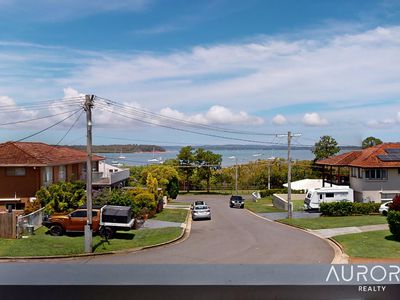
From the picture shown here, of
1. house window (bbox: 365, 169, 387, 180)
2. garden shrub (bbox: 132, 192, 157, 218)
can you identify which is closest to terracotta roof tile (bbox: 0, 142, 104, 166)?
garden shrub (bbox: 132, 192, 157, 218)

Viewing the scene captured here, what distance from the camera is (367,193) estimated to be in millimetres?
40531

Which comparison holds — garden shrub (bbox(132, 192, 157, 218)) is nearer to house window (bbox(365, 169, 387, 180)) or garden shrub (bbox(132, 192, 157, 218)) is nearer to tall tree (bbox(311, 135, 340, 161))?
house window (bbox(365, 169, 387, 180))

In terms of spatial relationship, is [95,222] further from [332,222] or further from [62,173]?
[332,222]

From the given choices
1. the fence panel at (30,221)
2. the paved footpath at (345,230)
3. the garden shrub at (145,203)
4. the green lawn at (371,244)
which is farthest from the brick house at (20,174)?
the green lawn at (371,244)

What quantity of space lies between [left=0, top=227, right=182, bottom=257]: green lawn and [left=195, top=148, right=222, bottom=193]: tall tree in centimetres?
3952

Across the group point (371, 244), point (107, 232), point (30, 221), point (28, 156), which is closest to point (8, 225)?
point (30, 221)

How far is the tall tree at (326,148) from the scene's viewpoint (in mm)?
63188

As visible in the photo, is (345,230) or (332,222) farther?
(332,222)

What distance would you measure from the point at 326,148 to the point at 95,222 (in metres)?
45.5

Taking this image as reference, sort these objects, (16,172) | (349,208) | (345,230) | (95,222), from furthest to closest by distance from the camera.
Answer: (349,208) → (16,172) → (345,230) → (95,222)

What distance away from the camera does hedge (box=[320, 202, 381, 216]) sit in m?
35.7

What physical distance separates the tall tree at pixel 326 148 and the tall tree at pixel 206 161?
43.7 ft

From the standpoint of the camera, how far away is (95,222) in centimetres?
2414

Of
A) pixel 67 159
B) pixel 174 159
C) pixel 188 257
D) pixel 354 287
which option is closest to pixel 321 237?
pixel 188 257
